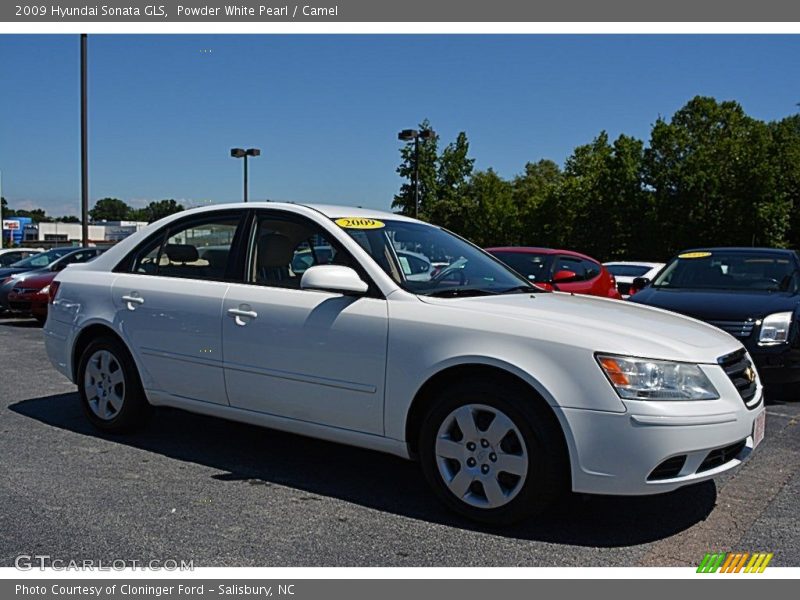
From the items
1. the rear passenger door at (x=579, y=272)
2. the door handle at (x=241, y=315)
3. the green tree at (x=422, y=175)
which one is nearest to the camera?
the door handle at (x=241, y=315)

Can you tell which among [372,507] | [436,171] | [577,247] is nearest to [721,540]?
[372,507]

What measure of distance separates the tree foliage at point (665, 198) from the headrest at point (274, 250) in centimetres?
3520

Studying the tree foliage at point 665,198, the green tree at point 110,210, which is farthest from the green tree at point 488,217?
the green tree at point 110,210

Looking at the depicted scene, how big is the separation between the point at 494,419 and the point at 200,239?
8.15 feet

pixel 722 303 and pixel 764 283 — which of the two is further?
pixel 764 283

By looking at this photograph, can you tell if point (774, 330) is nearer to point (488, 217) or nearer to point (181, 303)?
point (181, 303)

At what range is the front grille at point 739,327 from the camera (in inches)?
259

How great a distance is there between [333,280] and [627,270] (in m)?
13.5

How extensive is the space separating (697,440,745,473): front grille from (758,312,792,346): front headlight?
10.3 feet

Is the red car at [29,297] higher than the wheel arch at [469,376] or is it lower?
lower

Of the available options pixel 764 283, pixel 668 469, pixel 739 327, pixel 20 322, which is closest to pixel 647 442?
pixel 668 469

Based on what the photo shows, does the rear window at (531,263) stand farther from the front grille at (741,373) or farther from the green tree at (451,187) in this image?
the green tree at (451,187)

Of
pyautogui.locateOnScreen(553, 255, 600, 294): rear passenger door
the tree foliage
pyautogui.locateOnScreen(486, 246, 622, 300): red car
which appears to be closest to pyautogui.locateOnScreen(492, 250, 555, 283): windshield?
pyautogui.locateOnScreen(486, 246, 622, 300): red car

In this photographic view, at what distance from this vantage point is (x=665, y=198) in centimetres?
3909
